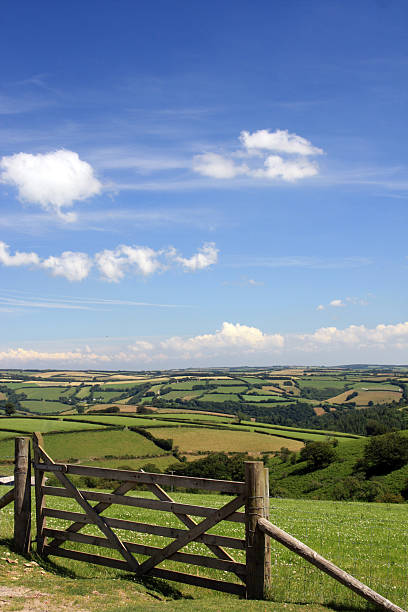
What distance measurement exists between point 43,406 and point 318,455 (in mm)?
120926

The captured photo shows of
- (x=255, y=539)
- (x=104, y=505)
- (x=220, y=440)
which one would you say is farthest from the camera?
(x=220, y=440)

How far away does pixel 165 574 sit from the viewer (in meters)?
10.1

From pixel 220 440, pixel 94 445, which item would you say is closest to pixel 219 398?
pixel 220 440

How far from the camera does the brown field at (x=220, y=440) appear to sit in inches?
3553

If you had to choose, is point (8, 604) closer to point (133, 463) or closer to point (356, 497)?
point (356, 497)

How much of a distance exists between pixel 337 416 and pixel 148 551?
170453 mm

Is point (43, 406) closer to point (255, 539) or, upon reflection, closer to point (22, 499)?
point (22, 499)

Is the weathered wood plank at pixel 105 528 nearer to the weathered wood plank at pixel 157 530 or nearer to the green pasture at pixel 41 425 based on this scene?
the weathered wood plank at pixel 157 530

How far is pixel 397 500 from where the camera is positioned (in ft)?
149

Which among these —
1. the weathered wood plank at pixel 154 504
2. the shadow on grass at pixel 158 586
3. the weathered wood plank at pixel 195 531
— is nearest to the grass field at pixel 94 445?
the weathered wood plank at pixel 154 504

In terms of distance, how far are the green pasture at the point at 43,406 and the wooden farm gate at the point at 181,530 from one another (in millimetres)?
151977

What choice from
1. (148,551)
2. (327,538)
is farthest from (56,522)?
(327,538)

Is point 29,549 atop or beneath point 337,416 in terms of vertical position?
atop

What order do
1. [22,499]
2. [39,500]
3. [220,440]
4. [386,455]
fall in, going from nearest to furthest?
1. [22,499]
2. [39,500]
3. [386,455]
4. [220,440]
